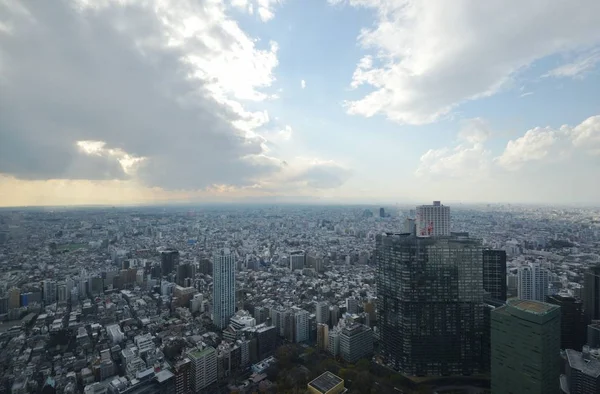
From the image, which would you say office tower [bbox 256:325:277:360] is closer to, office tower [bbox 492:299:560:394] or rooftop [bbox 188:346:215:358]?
rooftop [bbox 188:346:215:358]

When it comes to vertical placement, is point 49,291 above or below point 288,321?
above

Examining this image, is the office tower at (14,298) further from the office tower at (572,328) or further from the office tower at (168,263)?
the office tower at (572,328)

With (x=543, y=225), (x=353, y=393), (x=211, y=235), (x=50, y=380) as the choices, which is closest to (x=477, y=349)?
(x=353, y=393)

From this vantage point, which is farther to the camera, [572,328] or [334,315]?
[334,315]

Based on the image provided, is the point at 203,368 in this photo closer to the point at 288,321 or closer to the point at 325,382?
the point at 325,382

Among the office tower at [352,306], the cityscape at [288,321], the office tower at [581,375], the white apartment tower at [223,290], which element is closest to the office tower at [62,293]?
the cityscape at [288,321]

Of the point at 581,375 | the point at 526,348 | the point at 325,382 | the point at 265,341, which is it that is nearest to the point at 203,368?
the point at 265,341

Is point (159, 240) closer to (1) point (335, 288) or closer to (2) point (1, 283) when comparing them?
(2) point (1, 283)

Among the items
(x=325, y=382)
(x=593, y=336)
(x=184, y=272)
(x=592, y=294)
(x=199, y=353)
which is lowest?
(x=325, y=382)
